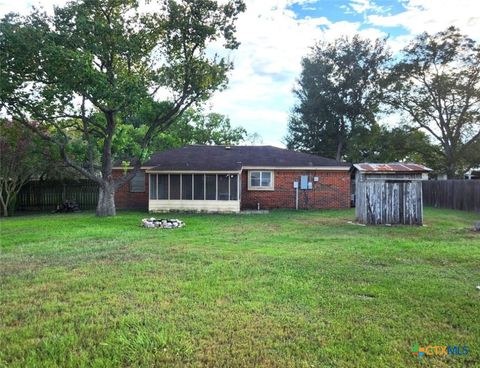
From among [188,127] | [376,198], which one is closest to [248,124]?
[188,127]

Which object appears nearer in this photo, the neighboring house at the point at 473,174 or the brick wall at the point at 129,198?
the brick wall at the point at 129,198

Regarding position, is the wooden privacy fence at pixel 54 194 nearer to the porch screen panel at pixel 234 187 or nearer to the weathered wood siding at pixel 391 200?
the porch screen panel at pixel 234 187

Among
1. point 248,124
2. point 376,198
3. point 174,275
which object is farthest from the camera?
point 248,124

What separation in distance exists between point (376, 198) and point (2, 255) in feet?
35.5

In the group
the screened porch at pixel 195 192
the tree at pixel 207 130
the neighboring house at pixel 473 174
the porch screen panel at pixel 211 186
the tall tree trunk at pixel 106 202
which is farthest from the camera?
the tree at pixel 207 130

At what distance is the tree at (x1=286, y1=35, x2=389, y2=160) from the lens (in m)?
34.6

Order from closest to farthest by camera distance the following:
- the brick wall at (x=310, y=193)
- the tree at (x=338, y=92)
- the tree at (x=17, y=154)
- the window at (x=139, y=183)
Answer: the tree at (x=17, y=154) → the brick wall at (x=310, y=193) → the window at (x=139, y=183) → the tree at (x=338, y=92)

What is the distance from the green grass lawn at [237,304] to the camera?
3.20 meters

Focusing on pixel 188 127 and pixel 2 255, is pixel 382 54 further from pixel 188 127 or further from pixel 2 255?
pixel 2 255

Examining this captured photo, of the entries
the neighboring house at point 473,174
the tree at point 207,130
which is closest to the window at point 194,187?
the tree at point 207,130

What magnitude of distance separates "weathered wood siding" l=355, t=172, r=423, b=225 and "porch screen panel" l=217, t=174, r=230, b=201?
7.36 m

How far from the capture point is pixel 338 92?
34.8 meters

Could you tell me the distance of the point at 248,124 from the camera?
128 feet

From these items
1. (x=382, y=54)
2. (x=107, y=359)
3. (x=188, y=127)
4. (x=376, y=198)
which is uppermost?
(x=382, y=54)
